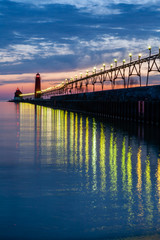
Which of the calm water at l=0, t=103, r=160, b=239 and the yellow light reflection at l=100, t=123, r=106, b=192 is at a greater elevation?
the yellow light reflection at l=100, t=123, r=106, b=192

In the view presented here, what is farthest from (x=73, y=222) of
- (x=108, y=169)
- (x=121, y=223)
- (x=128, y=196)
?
(x=108, y=169)

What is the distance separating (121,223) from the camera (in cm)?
882

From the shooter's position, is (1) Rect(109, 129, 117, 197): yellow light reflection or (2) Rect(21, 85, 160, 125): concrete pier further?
(2) Rect(21, 85, 160, 125): concrete pier

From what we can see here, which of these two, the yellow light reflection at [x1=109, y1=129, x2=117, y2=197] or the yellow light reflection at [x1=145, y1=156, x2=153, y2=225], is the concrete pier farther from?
the yellow light reflection at [x1=145, y1=156, x2=153, y2=225]

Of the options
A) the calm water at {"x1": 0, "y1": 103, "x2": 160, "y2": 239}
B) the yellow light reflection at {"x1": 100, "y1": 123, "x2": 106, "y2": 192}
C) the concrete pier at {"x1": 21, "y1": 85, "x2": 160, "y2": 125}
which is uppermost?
the concrete pier at {"x1": 21, "y1": 85, "x2": 160, "y2": 125}

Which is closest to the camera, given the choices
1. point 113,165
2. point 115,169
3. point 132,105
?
point 115,169

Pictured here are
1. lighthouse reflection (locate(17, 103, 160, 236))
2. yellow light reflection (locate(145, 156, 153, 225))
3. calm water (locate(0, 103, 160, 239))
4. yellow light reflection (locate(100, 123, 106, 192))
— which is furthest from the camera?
yellow light reflection (locate(100, 123, 106, 192))

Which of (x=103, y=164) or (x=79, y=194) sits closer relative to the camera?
(x=79, y=194)

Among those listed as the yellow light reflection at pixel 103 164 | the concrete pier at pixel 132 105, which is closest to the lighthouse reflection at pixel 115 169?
the yellow light reflection at pixel 103 164

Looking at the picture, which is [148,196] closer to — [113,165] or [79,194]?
[79,194]

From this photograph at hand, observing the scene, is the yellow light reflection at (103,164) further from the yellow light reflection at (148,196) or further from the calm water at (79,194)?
the yellow light reflection at (148,196)

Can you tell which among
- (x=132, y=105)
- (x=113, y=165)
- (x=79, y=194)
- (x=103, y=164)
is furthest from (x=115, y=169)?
(x=132, y=105)

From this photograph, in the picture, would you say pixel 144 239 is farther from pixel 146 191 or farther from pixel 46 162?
pixel 46 162

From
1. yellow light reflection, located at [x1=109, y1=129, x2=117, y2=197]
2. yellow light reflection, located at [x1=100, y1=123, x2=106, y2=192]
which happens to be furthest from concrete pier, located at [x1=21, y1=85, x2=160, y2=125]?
yellow light reflection, located at [x1=109, y1=129, x2=117, y2=197]
